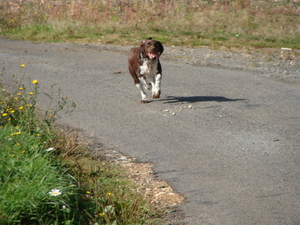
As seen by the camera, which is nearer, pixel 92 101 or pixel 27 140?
pixel 27 140

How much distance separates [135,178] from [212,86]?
5304 millimetres

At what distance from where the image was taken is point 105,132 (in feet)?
22.0

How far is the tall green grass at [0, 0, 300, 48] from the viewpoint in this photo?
54.4 feet

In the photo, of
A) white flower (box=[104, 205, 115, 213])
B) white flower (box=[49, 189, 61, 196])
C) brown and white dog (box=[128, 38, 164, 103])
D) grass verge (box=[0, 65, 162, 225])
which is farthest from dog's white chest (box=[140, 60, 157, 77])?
white flower (box=[49, 189, 61, 196])

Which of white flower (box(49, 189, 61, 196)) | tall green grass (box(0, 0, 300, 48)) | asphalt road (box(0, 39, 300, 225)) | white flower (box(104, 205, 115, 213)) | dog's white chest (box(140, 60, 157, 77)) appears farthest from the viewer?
tall green grass (box(0, 0, 300, 48))

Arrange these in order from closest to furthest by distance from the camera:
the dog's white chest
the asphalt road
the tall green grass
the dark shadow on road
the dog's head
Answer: the asphalt road, the dog's head, the dog's white chest, the dark shadow on road, the tall green grass

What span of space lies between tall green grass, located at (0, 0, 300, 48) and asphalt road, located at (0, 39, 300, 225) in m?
4.31

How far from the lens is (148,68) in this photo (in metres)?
8.55

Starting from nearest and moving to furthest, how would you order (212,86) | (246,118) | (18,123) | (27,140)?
1. (27,140)
2. (18,123)
3. (246,118)
4. (212,86)

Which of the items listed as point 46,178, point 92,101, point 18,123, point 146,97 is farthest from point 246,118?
point 46,178

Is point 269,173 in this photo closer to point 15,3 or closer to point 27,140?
point 27,140

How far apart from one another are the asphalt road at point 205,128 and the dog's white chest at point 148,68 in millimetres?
525

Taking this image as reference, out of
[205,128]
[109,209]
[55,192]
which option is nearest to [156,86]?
[205,128]

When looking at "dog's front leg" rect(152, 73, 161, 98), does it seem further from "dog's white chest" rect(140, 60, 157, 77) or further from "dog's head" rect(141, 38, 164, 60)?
"dog's head" rect(141, 38, 164, 60)
